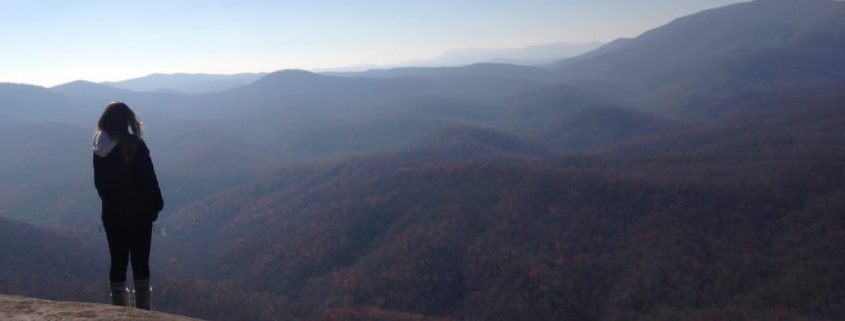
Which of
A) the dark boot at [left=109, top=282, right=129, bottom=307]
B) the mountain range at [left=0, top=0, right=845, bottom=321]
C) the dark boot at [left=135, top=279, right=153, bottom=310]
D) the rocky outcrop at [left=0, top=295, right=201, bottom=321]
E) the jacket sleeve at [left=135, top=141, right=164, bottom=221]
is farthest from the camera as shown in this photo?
the mountain range at [left=0, top=0, right=845, bottom=321]

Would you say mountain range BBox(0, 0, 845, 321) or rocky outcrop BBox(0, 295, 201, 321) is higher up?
rocky outcrop BBox(0, 295, 201, 321)

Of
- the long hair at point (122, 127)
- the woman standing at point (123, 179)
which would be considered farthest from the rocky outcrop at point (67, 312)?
the long hair at point (122, 127)

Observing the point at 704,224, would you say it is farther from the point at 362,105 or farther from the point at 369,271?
the point at 362,105

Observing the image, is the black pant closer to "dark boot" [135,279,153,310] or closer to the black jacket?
the black jacket

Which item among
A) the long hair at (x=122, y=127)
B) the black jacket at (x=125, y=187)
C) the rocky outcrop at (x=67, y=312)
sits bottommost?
the rocky outcrop at (x=67, y=312)

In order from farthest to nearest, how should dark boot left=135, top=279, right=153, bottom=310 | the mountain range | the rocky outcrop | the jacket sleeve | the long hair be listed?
the mountain range
dark boot left=135, top=279, right=153, bottom=310
the rocky outcrop
the jacket sleeve
the long hair

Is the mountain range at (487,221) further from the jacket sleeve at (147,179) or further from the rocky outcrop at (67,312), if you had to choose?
the jacket sleeve at (147,179)

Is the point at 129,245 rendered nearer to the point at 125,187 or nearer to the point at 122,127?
the point at 125,187

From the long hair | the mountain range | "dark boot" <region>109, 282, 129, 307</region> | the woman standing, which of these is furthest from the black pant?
the mountain range
